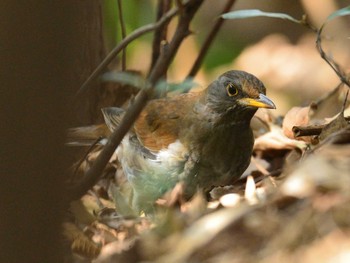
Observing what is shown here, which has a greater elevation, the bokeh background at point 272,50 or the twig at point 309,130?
the twig at point 309,130

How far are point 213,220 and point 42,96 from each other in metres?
1.18

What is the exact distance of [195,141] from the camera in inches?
222

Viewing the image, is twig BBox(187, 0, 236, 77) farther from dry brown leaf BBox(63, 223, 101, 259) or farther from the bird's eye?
dry brown leaf BBox(63, 223, 101, 259)

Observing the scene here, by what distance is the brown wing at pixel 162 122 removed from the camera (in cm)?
577

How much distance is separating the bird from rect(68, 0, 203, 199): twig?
957 mm

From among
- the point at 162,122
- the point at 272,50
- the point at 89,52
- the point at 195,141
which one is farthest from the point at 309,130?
the point at 272,50

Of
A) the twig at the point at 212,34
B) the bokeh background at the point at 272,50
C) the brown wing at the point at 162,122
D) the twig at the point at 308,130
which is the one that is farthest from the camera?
the bokeh background at the point at 272,50

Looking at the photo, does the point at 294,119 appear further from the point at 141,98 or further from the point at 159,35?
the point at 141,98

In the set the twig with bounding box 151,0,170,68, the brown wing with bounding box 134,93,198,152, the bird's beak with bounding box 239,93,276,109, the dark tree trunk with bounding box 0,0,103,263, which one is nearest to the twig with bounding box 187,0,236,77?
the twig with bounding box 151,0,170,68

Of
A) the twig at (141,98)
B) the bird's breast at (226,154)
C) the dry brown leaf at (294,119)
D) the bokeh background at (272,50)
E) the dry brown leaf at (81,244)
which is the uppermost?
the twig at (141,98)

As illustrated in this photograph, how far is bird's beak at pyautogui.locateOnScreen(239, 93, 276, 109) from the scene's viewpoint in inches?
208

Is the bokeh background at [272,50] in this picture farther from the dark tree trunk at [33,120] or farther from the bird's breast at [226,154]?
the dark tree trunk at [33,120]

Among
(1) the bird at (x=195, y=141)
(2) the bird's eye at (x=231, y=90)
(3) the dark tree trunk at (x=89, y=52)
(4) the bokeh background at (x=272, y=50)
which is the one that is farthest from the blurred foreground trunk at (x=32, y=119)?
(4) the bokeh background at (x=272, y=50)

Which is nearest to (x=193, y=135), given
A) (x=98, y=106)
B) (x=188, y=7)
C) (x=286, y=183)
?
(x=98, y=106)
